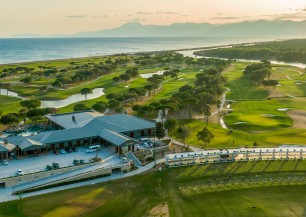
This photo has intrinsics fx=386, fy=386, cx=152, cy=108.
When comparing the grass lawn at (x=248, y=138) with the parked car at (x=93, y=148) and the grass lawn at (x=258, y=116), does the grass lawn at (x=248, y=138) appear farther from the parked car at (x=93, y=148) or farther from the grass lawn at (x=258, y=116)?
the parked car at (x=93, y=148)

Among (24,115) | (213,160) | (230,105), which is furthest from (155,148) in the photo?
(230,105)

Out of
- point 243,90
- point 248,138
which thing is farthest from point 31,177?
point 243,90

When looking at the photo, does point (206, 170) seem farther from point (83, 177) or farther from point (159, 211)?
point (83, 177)

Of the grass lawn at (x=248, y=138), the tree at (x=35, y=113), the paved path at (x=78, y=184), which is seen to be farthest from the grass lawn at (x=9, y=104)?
the paved path at (x=78, y=184)

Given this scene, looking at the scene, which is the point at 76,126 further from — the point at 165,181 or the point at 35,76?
the point at 35,76

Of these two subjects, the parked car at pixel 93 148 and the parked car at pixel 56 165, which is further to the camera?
→ the parked car at pixel 93 148

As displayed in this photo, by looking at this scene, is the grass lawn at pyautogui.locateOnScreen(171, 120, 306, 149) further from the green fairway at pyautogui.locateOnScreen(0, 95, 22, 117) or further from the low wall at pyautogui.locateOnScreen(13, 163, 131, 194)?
the green fairway at pyautogui.locateOnScreen(0, 95, 22, 117)
